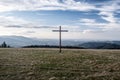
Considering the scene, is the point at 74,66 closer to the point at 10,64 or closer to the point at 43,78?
the point at 43,78

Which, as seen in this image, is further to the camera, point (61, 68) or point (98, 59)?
point (98, 59)

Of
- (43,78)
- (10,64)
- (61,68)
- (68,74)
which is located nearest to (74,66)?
(61,68)

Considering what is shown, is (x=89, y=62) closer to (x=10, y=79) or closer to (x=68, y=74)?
(x=68, y=74)

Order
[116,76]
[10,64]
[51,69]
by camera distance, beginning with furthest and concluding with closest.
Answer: [10,64], [51,69], [116,76]

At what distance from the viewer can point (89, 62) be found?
30.9 metres

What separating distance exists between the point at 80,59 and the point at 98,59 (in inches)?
93.2

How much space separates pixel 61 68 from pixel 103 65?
194 inches

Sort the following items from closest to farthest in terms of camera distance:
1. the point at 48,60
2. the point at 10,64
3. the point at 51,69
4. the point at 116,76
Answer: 1. the point at 116,76
2. the point at 51,69
3. the point at 10,64
4. the point at 48,60

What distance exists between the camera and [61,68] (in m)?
28.3

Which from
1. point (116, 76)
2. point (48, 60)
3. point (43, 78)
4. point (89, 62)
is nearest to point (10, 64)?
point (48, 60)

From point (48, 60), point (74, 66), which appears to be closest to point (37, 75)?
point (74, 66)

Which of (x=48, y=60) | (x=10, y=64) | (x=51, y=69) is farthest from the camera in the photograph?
(x=48, y=60)

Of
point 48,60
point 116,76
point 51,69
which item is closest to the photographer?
point 116,76

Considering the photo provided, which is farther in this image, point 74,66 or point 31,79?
point 74,66
